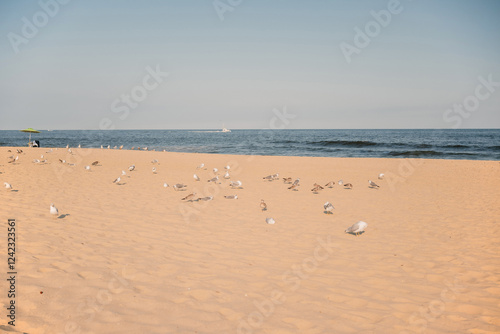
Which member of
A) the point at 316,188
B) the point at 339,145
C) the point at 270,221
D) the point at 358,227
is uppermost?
the point at 339,145

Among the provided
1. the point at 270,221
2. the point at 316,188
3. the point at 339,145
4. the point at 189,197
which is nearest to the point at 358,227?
the point at 270,221

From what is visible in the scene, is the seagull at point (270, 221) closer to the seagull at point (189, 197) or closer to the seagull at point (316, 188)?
the seagull at point (189, 197)

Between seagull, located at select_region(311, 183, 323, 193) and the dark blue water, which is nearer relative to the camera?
seagull, located at select_region(311, 183, 323, 193)

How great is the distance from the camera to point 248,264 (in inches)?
217

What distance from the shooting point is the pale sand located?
12.2 feet

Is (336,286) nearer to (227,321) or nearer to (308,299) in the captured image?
(308,299)

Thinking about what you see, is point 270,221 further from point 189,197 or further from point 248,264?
point 189,197

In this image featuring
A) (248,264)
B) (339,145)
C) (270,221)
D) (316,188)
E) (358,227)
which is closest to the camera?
(248,264)

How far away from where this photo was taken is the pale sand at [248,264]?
371 centimetres

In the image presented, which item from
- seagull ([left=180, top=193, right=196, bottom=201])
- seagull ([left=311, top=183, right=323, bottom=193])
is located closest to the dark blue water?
seagull ([left=311, top=183, right=323, bottom=193])

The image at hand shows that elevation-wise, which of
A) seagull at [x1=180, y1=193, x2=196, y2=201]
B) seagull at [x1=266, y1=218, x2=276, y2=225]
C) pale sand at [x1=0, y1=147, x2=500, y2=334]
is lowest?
pale sand at [x1=0, y1=147, x2=500, y2=334]

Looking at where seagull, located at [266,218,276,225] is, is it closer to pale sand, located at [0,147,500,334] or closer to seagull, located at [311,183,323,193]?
pale sand, located at [0,147,500,334]

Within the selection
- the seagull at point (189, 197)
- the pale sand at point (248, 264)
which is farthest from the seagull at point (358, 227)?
the seagull at point (189, 197)

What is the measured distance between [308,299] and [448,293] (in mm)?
2277
